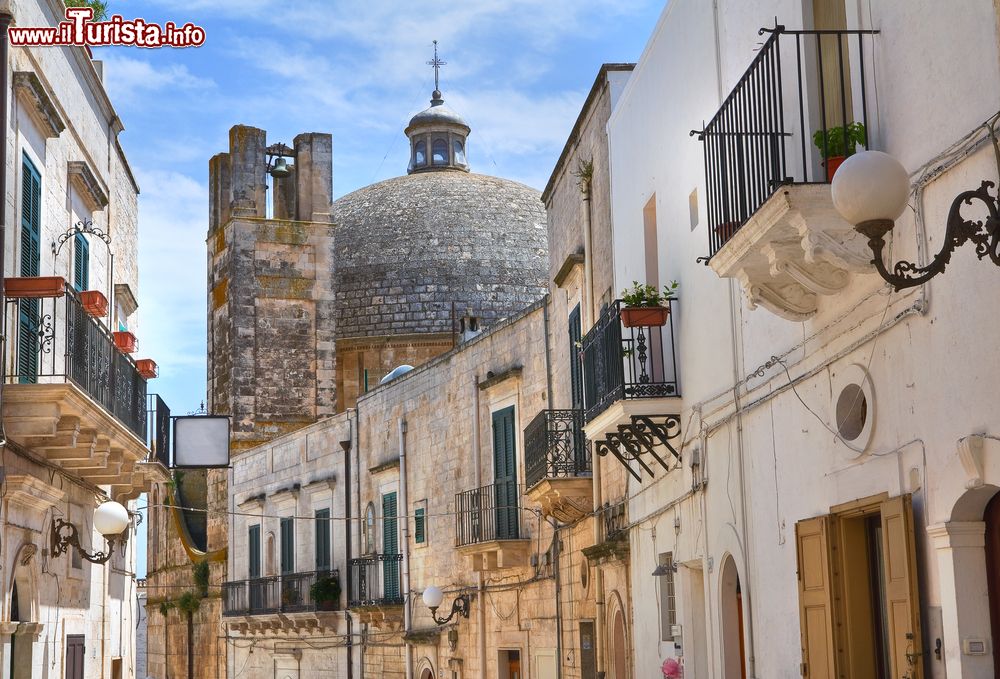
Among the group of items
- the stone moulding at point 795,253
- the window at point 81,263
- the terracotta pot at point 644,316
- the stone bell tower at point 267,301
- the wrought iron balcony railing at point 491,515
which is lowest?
the wrought iron balcony railing at point 491,515

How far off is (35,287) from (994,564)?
681 centimetres

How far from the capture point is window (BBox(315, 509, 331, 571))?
27031 mm

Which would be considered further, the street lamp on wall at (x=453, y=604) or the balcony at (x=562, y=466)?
the street lamp on wall at (x=453, y=604)

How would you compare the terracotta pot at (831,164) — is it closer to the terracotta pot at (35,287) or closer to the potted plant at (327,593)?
the terracotta pot at (35,287)

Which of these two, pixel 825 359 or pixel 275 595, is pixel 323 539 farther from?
pixel 825 359

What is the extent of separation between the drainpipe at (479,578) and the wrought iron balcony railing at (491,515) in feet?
0.93

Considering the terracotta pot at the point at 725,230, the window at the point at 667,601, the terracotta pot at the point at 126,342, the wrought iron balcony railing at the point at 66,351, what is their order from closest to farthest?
the terracotta pot at the point at 725,230
the wrought iron balcony railing at the point at 66,351
the window at the point at 667,601
the terracotta pot at the point at 126,342

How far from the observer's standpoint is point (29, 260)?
11.3m

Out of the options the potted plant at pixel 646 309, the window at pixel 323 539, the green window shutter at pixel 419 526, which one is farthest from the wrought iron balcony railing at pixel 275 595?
the potted plant at pixel 646 309

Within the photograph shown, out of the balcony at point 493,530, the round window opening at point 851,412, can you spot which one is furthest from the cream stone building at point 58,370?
the balcony at point 493,530

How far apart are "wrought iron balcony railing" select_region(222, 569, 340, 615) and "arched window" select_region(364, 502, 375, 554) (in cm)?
135

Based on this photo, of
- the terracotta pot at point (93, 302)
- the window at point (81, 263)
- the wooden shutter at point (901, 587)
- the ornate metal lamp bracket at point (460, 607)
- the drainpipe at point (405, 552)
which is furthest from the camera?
the drainpipe at point (405, 552)

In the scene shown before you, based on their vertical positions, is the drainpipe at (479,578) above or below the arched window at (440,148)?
below

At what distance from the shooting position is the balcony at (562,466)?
16312 mm
